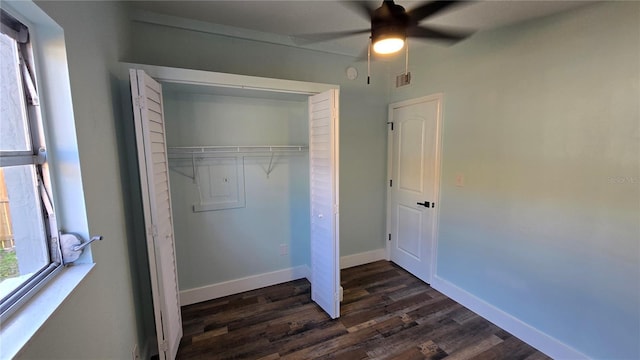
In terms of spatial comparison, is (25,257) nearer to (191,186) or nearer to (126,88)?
(126,88)

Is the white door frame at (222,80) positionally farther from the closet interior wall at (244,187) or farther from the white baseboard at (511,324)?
the white baseboard at (511,324)

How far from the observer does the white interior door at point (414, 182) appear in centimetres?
283

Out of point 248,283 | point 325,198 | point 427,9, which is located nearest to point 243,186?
point 325,198

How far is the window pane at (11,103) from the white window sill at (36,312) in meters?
0.54

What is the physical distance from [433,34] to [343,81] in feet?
5.31

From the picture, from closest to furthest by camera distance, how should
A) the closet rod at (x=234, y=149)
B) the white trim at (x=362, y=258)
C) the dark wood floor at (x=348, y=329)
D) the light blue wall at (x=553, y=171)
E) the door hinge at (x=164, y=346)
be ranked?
the light blue wall at (x=553, y=171) < the door hinge at (x=164, y=346) < the dark wood floor at (x=348, y=329) < the closet rod at (x=234, y=149) < the white trim at (x=362, y=258)

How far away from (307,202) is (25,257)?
6.94 feet

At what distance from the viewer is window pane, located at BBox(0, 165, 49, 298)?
924 mm

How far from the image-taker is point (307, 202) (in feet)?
9.44

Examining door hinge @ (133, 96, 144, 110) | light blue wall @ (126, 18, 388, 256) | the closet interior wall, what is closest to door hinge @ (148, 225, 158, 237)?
door hinge @ (133, 96, 144, 110)

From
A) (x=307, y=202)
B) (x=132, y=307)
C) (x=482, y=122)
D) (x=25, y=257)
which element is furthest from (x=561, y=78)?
(x=132, y=307)

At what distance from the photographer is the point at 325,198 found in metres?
2.34

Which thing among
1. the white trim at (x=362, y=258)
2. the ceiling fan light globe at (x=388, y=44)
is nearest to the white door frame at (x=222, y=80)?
the ceiling fan light globe at (x=388, y=44)

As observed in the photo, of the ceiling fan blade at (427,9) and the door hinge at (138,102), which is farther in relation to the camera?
the door hinge at (138,102)
